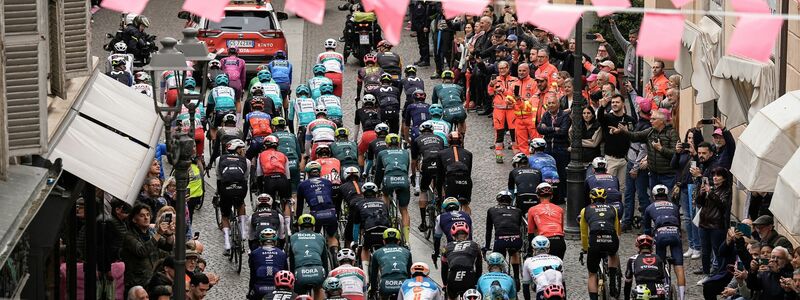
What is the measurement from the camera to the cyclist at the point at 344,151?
26250mm

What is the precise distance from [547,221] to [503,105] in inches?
300

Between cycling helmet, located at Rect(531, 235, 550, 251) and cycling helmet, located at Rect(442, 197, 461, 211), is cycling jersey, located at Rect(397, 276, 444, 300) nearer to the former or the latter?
cycling helmet, located at Rect(531, 235, 550, 251)

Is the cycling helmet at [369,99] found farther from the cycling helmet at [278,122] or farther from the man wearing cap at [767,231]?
the man wearing cap at [767,231]

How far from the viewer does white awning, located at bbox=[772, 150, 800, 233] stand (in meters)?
16.9

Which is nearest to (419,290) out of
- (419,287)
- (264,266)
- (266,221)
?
(419,287)

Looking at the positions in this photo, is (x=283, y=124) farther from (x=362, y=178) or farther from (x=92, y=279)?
(x=92, y=279)

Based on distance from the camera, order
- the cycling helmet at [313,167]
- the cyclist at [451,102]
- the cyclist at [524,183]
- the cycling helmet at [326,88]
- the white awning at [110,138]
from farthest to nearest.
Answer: the cycling helmet at [326,88], the cyclist at [451,102], the cycling helmet at [313,167], the cyclist at [524,183], the white awning at [110,138]

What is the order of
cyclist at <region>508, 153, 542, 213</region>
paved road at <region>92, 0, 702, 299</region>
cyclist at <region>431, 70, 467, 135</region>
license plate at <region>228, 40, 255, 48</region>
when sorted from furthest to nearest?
license plate at <region>228, 40, 255, 48</region>
cyclist at <region>431, 70, 467, 135</region>
cyclist at <region>508, 153, 542, 213</region>
paved road at <region>92, 0, 702, 299</region>

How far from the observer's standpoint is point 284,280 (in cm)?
1938

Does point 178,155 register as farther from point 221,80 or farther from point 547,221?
point 221,80

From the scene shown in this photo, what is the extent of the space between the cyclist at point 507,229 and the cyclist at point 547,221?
21cm

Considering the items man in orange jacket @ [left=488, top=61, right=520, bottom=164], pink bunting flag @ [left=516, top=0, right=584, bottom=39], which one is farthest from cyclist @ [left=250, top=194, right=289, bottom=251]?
pink bunting flag @ [left=516, top=0, right=584, bottom=39]

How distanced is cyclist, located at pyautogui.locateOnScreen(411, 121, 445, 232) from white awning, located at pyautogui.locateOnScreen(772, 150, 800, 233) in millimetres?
9120

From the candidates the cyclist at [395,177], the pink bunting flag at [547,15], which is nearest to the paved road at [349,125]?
the cyclist at [395,177]
